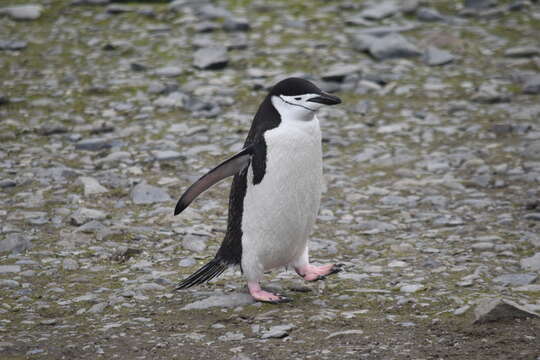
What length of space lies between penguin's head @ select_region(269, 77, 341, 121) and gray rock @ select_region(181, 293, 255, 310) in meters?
1.02

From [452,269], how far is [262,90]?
4.05 metres

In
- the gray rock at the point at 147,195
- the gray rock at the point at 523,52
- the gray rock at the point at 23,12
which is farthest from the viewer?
the gray rock at the point at 23,12

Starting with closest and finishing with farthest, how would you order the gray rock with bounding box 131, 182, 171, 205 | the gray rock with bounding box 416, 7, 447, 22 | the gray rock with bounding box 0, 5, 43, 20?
the gray rock with bounding box 131, 182, 171, 205 → the gray rock with bounding box 416, 7, 447, 22 → the gray rock with bounding box 0, 5, 43, 20

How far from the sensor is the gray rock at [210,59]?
8.69 meters

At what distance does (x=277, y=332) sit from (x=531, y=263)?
178 centimetres

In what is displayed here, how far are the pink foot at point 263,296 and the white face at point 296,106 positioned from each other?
95 cm

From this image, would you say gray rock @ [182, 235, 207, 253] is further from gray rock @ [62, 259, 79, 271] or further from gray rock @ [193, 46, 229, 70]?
gray rock @ [193, 46, 229, 70]

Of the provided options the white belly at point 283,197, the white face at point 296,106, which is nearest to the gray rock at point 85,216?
the white belly at point 283,197

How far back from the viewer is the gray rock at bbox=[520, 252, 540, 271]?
4.60m

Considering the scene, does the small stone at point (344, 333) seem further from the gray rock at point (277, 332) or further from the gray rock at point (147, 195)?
the gray rock at point (147, 195)

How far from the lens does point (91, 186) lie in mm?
6098

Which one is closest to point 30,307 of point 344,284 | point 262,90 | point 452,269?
point 344,284

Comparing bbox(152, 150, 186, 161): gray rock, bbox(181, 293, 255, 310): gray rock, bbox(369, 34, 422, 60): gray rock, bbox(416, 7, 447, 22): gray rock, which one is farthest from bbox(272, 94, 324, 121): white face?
bbox(416, 7, 447, 22): gray rock

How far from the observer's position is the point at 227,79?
8430 mm
